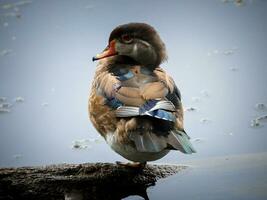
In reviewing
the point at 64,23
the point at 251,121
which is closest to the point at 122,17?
the point at 64,23

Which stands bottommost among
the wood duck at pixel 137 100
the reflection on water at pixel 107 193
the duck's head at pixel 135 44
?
the reflection on water at pixel 107 193

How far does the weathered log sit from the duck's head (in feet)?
1.50

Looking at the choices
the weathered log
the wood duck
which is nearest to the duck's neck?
the wood duck

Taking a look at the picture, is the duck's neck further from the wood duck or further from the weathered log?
the weathered log

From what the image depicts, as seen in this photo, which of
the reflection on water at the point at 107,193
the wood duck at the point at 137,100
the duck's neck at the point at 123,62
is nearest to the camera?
the wood duck at the point at 137,100

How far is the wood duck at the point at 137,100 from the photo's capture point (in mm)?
1518

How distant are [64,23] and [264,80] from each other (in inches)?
A: 55.4

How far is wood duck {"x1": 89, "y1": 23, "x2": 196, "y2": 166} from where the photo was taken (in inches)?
59.7

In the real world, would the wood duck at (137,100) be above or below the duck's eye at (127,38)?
below

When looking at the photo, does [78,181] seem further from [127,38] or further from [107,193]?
[127,38]

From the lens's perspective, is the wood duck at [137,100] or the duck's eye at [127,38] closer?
the wood duck at [137,100]

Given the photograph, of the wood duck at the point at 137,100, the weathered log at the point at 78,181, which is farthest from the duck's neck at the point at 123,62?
the weathered log at the point at 78,181

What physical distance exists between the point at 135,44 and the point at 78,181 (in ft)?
2.01

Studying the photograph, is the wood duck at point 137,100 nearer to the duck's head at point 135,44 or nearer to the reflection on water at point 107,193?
the duck's head at point 135,44
